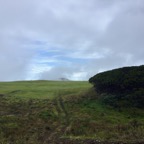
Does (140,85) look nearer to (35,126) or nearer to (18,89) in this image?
(35,126)

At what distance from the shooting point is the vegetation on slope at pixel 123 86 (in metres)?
59.9

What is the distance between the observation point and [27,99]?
65062 millimetres

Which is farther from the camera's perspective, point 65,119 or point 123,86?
point 123,86

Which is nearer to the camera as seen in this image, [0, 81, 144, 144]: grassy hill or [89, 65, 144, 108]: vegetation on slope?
[0, 81, 144, 144]: grassy hill

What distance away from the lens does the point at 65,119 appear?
54.8m

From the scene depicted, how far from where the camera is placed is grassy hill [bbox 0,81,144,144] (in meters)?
45.8

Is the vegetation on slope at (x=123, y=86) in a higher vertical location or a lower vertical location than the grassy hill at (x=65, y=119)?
higher

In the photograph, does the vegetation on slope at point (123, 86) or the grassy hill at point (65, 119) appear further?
the vegetation on slope at point (123, 86)

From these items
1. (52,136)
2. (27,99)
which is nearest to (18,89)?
(27,99)

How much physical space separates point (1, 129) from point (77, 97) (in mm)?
17767

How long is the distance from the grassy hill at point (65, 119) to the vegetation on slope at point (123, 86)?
4.52 ft

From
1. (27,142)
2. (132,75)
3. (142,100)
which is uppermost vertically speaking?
(132,75)

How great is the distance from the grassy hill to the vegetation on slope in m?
1.38

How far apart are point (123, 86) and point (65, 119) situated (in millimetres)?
11802
